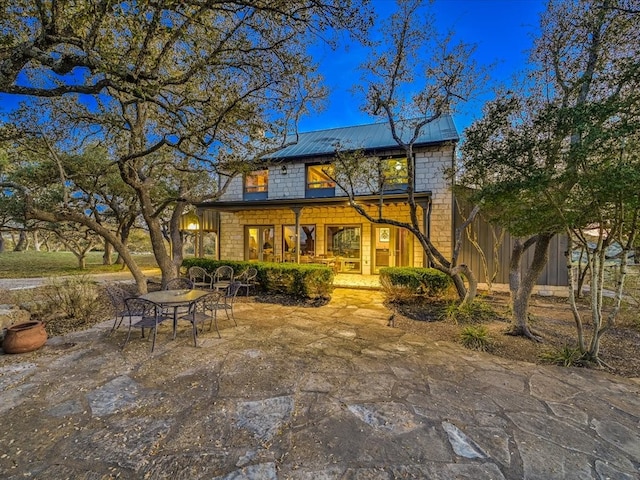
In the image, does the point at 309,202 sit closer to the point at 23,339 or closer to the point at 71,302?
the point at 71,302

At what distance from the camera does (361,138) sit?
12914 mm

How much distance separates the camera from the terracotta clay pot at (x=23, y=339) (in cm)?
391

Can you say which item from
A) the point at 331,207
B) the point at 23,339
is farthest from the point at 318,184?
the point at 23,339

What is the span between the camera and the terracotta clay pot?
3.91 m

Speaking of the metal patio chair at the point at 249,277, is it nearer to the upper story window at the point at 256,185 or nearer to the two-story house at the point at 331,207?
the two-story house at the point at 331,207

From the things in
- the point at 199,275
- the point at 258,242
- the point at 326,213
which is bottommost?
the point at 199,275

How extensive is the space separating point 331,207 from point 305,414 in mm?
9567

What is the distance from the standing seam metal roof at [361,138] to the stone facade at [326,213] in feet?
1.27

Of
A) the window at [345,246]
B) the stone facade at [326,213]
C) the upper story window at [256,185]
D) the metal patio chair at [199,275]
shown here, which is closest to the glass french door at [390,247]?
the stone facade at [326,213]

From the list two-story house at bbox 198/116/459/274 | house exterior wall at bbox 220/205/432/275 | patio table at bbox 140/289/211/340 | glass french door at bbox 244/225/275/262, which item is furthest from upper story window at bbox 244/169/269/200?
patio table at bbox 140/289/211/340

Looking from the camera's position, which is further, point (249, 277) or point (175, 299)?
point (249, 277)

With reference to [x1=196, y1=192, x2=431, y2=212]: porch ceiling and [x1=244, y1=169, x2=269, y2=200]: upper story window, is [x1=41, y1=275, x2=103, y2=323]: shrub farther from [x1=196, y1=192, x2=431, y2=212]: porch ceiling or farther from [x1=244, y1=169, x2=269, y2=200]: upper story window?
[x1=244, y1=169, x2=269, y2=200]: upper story window

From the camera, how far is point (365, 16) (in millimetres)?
4074

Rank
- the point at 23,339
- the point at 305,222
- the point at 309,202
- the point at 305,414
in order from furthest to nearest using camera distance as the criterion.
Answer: the point at 305,222
the point at 309,202
the point at 23,339
the point at 305,414
